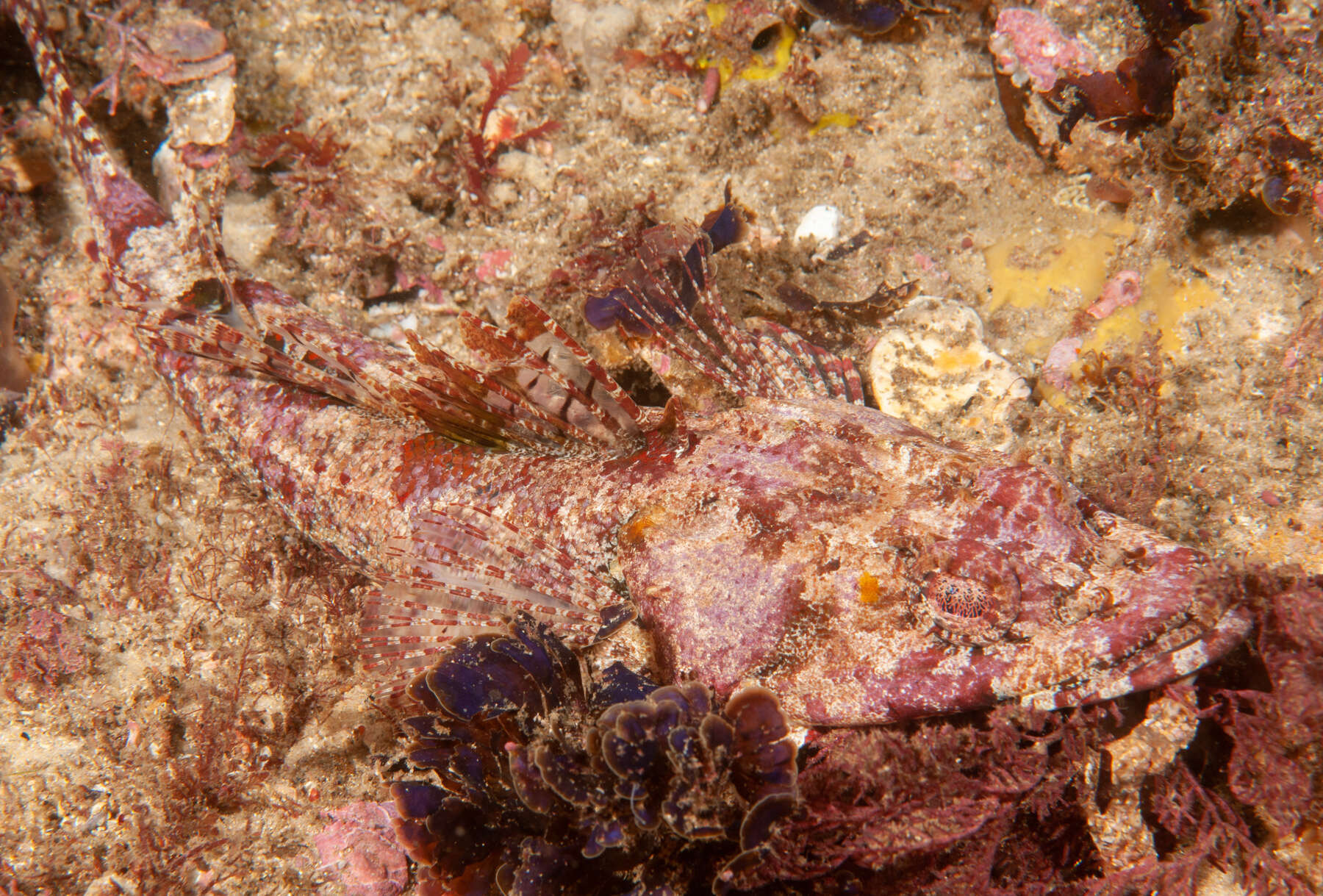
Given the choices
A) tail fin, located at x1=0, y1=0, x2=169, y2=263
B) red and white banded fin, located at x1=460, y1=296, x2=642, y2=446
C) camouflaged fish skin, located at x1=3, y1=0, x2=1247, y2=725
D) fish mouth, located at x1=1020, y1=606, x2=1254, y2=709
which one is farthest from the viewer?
tail fin, located at x1=0, y1=0, x2=169, y2=263

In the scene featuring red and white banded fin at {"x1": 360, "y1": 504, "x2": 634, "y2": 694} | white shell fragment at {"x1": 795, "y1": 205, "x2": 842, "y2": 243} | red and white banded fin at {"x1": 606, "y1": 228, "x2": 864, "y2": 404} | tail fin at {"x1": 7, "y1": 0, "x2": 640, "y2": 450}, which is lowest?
red and white banded fin at {"x1": 360, "y1": 504, "x2": 634, "y2": 694}

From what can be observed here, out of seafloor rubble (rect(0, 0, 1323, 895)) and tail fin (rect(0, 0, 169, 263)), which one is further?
tail fin (rect(0, 0, 169, 263))

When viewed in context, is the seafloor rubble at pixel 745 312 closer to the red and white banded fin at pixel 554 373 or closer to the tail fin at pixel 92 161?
the tail fin at pixel 92 161

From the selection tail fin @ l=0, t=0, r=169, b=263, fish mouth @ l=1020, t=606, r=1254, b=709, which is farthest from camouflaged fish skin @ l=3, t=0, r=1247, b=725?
tail fin @ l=0, t=0, r=169, b=263

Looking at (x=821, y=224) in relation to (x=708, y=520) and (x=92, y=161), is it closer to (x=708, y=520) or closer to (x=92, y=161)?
(x=708, y=520)

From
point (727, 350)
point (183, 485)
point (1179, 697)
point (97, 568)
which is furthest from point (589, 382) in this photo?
point (97, 568)

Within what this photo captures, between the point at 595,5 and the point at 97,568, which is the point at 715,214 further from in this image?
the point at 97,568

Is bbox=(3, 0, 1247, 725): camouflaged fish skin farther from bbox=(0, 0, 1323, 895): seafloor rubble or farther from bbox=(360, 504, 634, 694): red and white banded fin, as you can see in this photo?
bbox=(0, 0, 1323, 895): seafloor rubble
